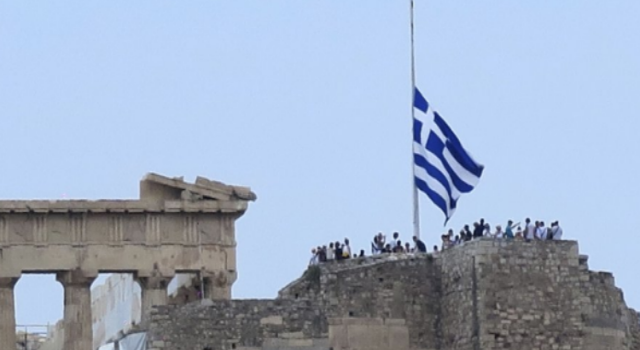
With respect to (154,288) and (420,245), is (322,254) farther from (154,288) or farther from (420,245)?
(154,288)

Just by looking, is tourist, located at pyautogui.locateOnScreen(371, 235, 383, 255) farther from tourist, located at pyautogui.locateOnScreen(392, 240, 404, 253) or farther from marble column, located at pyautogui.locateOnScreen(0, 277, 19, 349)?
marble column, located at pyautogui.locateOnScreen(0, 277, 19, 349)

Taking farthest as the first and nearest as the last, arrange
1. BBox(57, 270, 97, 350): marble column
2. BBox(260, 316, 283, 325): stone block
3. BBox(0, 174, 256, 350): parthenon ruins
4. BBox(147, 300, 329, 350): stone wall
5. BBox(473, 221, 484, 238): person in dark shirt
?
BBox(57, 270, 97, 350): marble column
BBox(0, 174, 256, 350): parthenon ruins
BBox(473, 221, 484, 238): person in dark shirt
BBox(260, 316, 283, 325): stone block
BBox(147, 300, 329, 350): stone wall

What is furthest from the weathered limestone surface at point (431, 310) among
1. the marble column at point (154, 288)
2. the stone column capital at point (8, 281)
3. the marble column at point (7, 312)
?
the marble column at point (7, 312)

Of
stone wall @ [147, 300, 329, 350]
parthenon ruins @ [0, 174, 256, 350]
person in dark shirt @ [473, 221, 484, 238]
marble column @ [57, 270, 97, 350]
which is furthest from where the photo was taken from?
marble column @ [57, 270, 97, 350]

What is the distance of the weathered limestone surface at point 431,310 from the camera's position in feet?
190

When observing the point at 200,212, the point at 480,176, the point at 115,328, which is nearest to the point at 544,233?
the point at 480,176

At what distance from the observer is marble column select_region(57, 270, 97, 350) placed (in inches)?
3115

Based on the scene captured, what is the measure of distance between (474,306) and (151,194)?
22420mm

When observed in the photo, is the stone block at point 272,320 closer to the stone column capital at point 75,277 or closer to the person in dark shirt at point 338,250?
the person in dark shirt at point 338,250

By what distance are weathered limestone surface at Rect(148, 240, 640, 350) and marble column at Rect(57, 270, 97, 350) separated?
66.2ft

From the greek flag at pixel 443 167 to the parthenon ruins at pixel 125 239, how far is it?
590 inches

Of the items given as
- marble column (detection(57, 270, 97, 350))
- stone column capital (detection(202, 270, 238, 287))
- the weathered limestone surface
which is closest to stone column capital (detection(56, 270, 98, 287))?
marble column (detection(57, 270, 97, 350))

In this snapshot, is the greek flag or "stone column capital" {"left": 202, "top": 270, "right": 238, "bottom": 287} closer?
the greek flag

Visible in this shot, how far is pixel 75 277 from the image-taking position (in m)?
79.1
